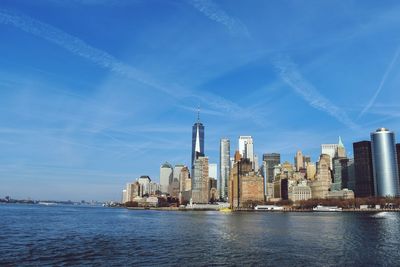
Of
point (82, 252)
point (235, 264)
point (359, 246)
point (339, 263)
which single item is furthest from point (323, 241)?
point (82, 252)

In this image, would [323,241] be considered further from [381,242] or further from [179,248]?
[179,248]

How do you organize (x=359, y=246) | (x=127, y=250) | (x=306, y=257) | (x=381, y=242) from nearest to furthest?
(x=306, y=257) → (x=127, y=250) → (x=359, y=246) → (x=381, y=242)

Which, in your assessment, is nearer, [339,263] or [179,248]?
[339,263]

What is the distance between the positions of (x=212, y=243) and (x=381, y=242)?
3195cm

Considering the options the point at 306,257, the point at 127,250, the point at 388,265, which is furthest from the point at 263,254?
the point at 127,250

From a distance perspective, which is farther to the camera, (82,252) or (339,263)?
(82,252)

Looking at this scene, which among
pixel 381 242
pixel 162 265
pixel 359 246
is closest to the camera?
pixel 162 265

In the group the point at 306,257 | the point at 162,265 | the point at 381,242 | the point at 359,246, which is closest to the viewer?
the point at 162,265

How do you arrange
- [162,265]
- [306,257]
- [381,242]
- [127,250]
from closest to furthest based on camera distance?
[162,265], [306,257], [127,250], [381,242]

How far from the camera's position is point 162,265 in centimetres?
4953

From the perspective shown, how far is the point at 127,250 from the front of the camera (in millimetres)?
62219

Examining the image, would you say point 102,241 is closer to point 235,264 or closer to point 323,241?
point 235,264

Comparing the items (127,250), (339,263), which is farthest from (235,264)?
(127,250)

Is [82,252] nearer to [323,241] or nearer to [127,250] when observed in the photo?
[127,250]
